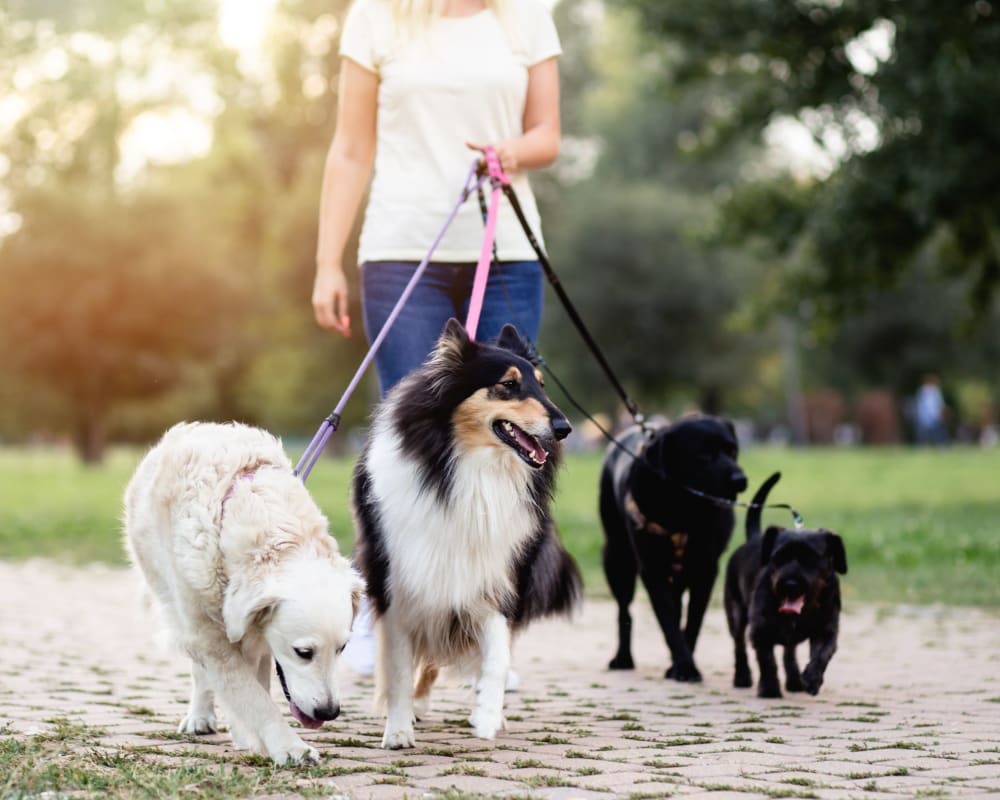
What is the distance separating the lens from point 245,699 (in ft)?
14.7

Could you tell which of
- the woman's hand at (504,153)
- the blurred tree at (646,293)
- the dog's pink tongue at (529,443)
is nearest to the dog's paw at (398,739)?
the dog's pink tongue at (529,443)

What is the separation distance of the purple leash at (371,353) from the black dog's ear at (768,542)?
6.29ft

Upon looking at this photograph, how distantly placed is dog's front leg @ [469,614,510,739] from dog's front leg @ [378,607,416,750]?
25 centimetres

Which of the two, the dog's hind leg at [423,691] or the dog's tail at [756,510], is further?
the dog's tail at [756,510]

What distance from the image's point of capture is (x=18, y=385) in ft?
140

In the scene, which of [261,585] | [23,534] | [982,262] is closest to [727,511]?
[261,585]

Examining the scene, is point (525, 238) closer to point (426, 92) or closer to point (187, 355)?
point (426, 92)

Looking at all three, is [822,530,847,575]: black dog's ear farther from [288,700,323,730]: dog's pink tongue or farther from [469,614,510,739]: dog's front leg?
[288,700,323,730]: dog's pink tongue

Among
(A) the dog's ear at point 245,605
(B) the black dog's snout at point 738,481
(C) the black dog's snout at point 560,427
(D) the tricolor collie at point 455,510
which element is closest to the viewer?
(A) the dog's ear at point 245,605

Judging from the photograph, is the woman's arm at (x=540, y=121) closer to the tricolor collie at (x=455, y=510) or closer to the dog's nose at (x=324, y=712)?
the tricolor collie at (x=455, y=510)

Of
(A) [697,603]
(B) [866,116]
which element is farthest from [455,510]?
(B) [866,116]

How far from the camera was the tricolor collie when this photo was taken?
4.86m

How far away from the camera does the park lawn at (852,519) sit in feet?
36.4

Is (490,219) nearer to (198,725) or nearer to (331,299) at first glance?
(331,299)
